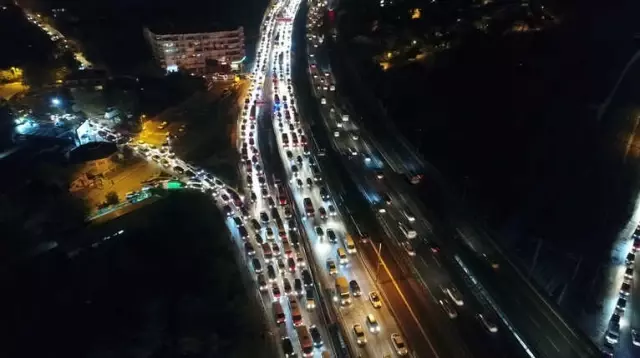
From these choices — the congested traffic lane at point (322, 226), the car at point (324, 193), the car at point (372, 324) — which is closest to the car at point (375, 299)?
the congested traffic lane at point (322, 226)

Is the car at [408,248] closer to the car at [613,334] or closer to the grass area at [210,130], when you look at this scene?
the car at [613,334]

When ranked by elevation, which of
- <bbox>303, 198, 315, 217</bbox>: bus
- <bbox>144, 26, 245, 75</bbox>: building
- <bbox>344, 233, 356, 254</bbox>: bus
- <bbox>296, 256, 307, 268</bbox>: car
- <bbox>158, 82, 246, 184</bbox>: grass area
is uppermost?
<bbox>144, 26, 245, 75</bbox>: building

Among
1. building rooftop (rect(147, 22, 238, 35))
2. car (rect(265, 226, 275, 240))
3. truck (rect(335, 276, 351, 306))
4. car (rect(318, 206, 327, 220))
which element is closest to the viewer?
truck (rect(335, 276, 351, 306))

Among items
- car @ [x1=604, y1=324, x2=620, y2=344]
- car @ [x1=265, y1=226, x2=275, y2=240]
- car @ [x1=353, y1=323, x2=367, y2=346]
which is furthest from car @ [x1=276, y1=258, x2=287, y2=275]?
car @ [x1=604, y1=324, x2=620, y2=344]

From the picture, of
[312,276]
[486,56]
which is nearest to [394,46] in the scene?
[486,56]

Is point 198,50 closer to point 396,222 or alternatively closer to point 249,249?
point 249,249

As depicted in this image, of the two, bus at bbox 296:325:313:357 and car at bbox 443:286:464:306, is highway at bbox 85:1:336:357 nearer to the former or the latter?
bus at bbox 296:325:313:357

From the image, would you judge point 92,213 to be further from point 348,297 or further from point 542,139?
point 542,139
